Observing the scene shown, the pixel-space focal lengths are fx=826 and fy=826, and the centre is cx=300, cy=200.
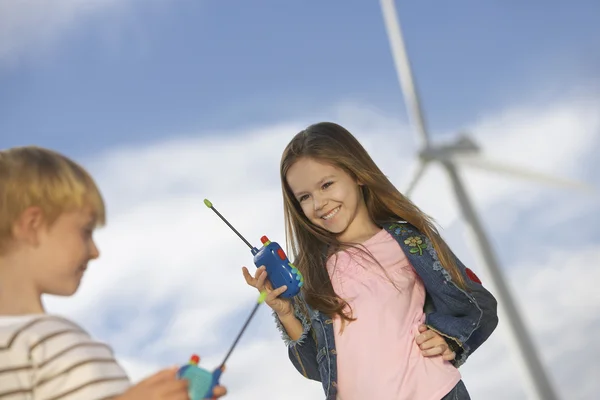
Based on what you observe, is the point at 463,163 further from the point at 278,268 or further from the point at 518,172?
the point at 278,268

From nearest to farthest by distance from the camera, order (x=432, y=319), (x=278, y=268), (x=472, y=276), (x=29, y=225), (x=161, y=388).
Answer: (x=161, y=388), (x=29, y=225), (x=278, y=268), (x=432, y=319), (x=472, y=276)

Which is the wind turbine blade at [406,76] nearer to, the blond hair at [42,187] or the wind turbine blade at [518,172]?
the wind turbine blade at [518,172]

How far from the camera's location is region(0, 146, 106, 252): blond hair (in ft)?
4.98

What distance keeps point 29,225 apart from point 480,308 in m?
1.70

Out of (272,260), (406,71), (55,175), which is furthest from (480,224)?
(55,175)

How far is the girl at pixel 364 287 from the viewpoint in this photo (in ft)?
8.50

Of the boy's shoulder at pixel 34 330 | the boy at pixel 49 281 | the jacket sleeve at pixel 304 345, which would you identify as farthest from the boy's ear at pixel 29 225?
the jacket sleeve at pixel 304 345

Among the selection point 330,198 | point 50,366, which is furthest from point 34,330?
point 330,198

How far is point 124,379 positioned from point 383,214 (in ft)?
5.72

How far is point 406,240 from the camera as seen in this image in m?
2.88

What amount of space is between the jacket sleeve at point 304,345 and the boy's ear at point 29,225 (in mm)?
1322

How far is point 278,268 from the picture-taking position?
96.8 inches

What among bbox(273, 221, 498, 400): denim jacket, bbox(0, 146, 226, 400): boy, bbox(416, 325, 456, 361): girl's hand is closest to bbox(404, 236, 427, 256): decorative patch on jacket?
bbox(273, 221, 498, 400): denim jacket

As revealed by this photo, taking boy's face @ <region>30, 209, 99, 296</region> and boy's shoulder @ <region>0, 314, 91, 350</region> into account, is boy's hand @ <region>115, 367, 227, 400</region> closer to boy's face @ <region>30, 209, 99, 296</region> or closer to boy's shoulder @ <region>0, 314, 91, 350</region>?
boy's shoulder @ <region>0, 314, 91, 350</region>
